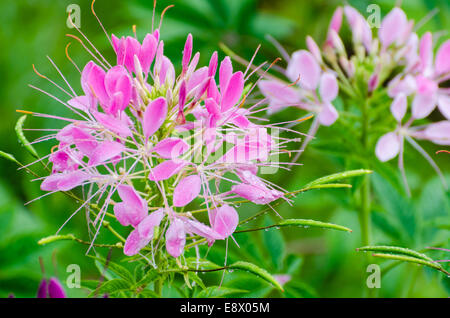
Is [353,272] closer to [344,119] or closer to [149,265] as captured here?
[344,119]

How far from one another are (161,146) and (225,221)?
4.8 inches

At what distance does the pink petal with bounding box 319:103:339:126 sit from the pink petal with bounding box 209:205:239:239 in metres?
0.41

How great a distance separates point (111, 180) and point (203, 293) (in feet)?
0.71

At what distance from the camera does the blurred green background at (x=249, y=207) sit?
1.01 metres

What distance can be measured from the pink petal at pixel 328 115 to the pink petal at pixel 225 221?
413 millimetres

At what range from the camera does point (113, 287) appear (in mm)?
656

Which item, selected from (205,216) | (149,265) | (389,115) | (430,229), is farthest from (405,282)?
(149,265)

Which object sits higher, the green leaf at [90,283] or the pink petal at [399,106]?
the pink petal at [399,106]

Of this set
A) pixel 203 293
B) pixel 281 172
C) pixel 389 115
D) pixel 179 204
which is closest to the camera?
pixel 179 204

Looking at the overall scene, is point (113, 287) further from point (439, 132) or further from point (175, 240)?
point (439, 132)

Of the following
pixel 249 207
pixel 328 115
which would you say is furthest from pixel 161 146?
pixel 249 207

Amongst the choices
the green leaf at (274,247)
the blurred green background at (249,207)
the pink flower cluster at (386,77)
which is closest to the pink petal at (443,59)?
the pink flower cluster at (386,77)

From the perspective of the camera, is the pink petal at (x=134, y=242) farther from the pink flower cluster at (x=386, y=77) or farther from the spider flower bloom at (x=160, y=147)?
the pink flower cluster at (x=386, y=77)

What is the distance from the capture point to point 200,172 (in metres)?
0.65
